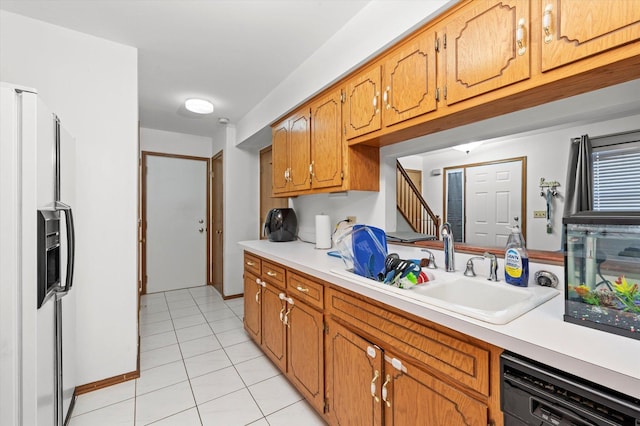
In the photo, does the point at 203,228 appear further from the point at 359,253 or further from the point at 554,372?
the point at 554,372

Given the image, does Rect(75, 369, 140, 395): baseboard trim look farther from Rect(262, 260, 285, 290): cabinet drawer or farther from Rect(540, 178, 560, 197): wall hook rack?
Rect(540, 178, 560, 197): wall hook rack

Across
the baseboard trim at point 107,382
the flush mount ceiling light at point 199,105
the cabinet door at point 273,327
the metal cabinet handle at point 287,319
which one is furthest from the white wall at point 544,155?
the baseboard trim at point 107,382

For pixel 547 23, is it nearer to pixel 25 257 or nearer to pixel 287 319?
pixel 287 319

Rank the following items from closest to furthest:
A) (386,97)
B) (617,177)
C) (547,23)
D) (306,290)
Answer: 1. (547,23)
2. (617,177)
3. (386,97)
4. (306,290)

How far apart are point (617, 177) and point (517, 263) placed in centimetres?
49

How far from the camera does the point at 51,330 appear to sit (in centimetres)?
124

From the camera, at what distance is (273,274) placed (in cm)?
204

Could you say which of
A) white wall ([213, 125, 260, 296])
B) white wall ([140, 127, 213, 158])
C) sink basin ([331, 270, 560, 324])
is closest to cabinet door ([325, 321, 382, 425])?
sink basin ([331, 270, 560, 324])

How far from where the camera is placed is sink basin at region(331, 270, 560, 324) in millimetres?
870

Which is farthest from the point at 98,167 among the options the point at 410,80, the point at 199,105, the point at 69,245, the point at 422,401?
the point at 422,401

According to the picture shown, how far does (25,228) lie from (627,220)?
6.27ft

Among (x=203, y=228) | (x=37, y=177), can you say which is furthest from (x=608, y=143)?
(x=203, y=228)

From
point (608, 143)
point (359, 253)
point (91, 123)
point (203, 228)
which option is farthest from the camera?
point (203, 228)

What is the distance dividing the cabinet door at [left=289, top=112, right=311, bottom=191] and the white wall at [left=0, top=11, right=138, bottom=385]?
121 cm
